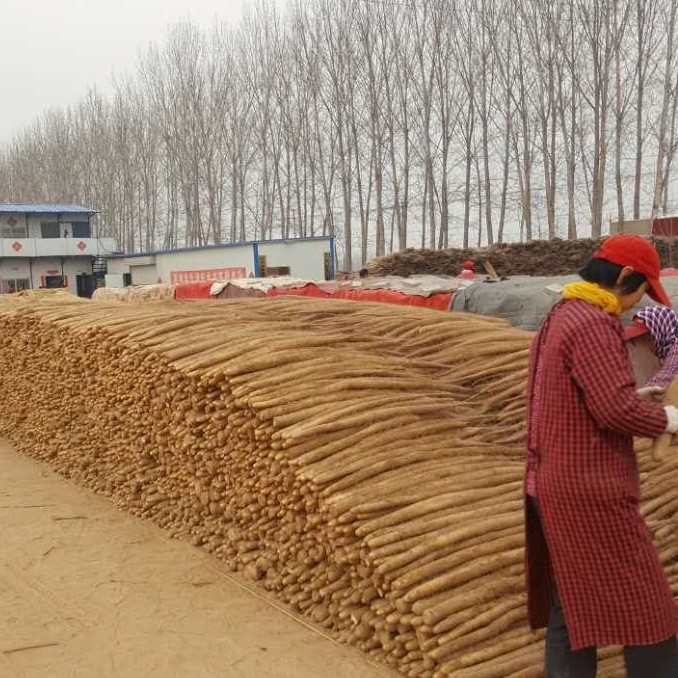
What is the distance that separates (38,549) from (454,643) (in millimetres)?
3129

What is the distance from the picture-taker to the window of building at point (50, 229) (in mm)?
44406

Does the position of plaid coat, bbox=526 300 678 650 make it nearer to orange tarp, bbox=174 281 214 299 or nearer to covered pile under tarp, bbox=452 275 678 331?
covered pile under tarp, bbox=452 275 678 331

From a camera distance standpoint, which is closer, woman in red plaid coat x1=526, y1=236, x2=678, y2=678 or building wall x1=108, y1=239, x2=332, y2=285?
woman in red plaid coat x1=526, y1=236, x2=678, y2=678

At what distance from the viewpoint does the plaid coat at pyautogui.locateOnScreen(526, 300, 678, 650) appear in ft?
8.05

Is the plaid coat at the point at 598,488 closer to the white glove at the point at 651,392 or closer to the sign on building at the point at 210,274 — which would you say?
the white glove at the point at 651,392

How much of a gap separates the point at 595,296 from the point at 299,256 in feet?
75.1

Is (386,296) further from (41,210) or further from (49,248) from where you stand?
(41,210)

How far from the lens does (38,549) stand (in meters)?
5.32

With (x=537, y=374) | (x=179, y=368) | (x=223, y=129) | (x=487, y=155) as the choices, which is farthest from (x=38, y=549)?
(x=223, y=129)

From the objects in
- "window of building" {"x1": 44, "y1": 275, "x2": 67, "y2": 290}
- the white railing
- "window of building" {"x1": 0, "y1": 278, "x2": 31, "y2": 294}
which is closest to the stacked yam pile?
the white railing

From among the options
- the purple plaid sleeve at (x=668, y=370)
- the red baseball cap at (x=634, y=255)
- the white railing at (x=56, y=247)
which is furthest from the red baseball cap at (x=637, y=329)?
the white railing at (x=56, y=247)

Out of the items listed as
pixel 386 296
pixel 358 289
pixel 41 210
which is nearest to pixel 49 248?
pixel 41 210

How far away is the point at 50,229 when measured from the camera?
146ft

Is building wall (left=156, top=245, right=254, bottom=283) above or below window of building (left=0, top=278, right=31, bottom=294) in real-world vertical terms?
above
